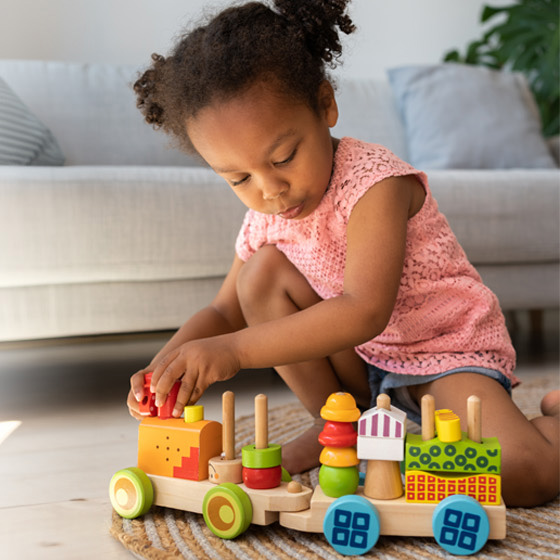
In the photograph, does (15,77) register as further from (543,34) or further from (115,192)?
(543,34)

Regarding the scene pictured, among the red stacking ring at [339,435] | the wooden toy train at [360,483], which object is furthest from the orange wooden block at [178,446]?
the red stacking ring at [339,435]

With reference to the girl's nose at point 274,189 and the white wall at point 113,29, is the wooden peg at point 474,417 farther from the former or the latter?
the white wall at point 113,29

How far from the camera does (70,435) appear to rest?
3.68 feet

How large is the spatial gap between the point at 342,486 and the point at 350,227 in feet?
0.96

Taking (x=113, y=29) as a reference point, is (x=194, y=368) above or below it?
below

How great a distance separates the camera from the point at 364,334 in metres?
0.76

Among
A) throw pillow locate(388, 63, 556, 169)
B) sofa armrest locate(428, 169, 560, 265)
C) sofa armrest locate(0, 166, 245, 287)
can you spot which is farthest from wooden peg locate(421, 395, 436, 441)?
throw pillow locate(388, 63, 556, 169)

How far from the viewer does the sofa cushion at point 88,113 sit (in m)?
1.87

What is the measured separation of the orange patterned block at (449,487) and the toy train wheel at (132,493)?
27 cm

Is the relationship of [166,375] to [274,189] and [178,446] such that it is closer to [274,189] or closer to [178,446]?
[178,446]

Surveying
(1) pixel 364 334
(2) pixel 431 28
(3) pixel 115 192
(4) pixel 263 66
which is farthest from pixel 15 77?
(2) pixel 431 28

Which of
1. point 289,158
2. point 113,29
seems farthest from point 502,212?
point 113,29

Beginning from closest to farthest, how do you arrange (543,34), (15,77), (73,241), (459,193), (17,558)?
(17,558)
(73,241)
(459,193)
(15,77)
(543,34)

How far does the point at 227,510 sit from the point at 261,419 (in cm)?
9
